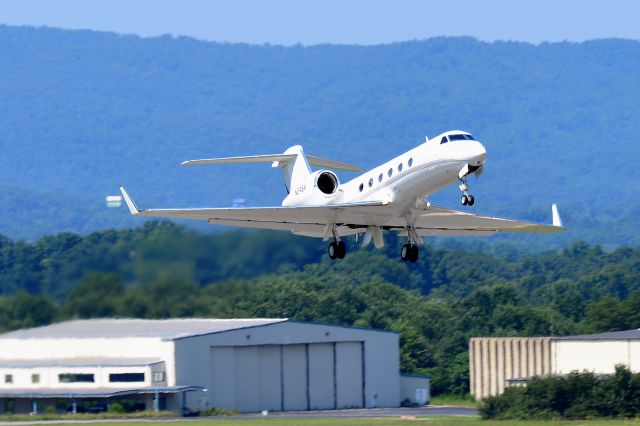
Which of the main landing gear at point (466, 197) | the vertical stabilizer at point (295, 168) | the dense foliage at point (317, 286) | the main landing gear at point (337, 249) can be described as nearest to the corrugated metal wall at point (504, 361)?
the dense foliage at point (317, 286)

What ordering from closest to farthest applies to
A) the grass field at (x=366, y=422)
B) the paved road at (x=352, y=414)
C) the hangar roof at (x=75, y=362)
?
the grass field at (x=366, y=422)
the paved road at (x=352, y=414)
the hangar roof at (x=75, y=362)

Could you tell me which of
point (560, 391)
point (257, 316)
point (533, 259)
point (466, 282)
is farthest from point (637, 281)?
point (560, 391)

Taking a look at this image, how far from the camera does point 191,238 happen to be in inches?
1487

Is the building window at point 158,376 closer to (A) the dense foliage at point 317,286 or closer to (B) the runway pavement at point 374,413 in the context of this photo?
(B) the runway pavement at point 374,413

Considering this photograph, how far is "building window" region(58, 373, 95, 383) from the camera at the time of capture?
1946 inches

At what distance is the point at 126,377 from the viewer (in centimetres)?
4966

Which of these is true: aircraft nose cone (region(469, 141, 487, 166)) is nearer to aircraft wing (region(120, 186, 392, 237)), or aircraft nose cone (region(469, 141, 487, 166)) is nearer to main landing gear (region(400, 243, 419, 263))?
aircraft wing (region(120, 186, 392, 237))

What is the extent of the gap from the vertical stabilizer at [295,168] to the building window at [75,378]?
15.6 meters

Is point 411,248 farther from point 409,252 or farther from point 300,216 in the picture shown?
point 300,216

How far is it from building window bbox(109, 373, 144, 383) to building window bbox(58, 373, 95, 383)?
0.71 meters

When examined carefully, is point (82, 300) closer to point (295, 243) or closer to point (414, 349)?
point (295, 243)

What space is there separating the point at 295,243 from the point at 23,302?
26.7 ft

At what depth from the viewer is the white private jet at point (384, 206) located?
30.2 meters

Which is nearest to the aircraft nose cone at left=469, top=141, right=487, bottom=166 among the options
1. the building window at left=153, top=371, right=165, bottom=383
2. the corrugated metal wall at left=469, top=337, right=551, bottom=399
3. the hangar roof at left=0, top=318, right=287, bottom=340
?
the hangar roof at left=0, top=318, right=287, bottom=340
